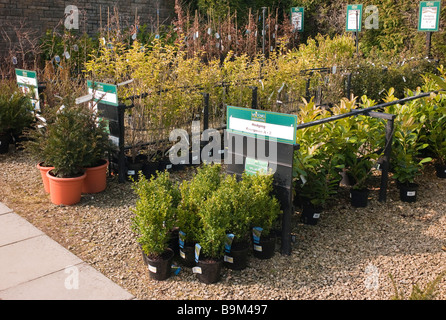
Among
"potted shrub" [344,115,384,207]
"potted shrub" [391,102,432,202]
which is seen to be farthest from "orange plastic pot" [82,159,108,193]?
"potted shrub" [391,102,432,202]

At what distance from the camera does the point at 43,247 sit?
3797mm

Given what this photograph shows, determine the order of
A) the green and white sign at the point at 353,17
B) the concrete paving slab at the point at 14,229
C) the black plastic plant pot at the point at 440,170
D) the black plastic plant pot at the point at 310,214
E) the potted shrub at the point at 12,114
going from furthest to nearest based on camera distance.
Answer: the green and white sign at the point at 353,17
the potted shrub at the point at 12,114
the black plastic plant pot at the point at 440,170
the black plastic plant pot at the point at 310,214
the concrete paving slab at the point at 14,229

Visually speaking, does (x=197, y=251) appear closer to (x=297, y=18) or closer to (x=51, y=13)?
(x=51, y=13)

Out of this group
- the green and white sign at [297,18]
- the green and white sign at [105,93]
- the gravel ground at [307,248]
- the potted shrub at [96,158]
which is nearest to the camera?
the gravel ground at [307,248]

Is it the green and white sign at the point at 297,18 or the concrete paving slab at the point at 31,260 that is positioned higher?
the green and white sign at the point at 297,18

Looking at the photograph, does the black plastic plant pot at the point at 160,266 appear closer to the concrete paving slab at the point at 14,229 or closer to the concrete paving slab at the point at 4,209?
the concrete paving slab at the point at 14,229

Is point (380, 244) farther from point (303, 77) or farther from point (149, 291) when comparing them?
point (303, 77)

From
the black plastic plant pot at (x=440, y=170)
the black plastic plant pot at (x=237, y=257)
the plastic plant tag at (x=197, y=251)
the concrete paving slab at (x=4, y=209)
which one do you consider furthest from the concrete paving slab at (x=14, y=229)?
the black plastic plant pot at (x=440, y=170)

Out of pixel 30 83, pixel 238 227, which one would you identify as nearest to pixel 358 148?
pixel 238 227

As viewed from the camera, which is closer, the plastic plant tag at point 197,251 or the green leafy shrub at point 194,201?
the plastic plant tag at point 197,251

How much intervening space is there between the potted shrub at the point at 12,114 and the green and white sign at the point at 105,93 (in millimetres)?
1438

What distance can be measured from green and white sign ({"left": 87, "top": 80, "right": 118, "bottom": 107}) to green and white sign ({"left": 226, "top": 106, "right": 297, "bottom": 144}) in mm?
1758

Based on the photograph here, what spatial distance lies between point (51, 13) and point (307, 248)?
10426 millimetres

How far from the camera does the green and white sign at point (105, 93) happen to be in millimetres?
5137
